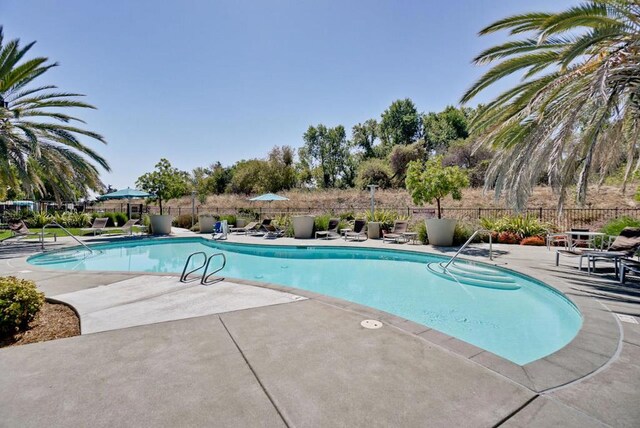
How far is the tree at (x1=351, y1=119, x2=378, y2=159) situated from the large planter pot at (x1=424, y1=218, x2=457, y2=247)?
3121 centimetres

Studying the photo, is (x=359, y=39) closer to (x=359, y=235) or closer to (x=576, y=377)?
(x=359, y=235)

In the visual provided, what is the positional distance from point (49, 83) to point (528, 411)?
16.8 meters

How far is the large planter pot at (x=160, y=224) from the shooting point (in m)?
16.5

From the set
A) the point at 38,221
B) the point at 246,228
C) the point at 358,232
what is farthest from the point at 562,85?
the point at 38,221

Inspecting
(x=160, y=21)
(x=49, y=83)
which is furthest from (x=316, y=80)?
(x=49, y=83)

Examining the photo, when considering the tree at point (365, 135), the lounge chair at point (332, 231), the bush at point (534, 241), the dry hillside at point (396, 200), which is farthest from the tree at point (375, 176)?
the bush at point (534, 241)

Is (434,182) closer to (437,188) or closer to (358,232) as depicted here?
(437,188)

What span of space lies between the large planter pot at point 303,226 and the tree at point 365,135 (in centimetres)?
2888

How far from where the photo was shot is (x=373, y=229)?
1362 centimetres

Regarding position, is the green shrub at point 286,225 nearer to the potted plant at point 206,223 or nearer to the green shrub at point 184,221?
the potted plant at point 206,223

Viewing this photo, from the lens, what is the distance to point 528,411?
2.07 metres

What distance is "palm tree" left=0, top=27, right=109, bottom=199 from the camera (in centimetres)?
1041

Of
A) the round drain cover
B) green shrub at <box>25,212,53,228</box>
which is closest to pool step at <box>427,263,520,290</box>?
the round drain cover

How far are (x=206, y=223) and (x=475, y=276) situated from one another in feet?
46.6
